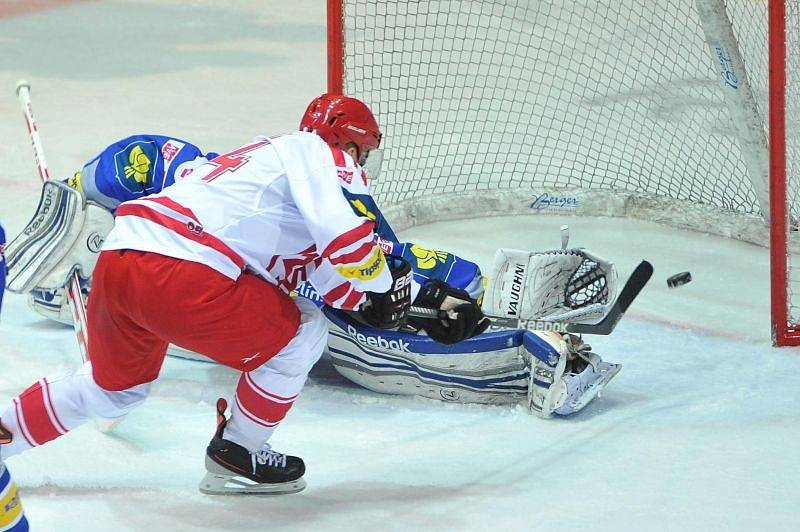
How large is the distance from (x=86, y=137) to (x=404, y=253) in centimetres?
257

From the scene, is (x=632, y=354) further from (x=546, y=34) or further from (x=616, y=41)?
(x=546, y=34)

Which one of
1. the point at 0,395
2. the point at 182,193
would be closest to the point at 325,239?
the point at 182,193

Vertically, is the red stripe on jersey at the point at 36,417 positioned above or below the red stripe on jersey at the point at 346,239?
below

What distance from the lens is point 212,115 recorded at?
5.93 m

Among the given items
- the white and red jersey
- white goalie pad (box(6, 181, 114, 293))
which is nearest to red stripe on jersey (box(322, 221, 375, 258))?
the white and red jersey

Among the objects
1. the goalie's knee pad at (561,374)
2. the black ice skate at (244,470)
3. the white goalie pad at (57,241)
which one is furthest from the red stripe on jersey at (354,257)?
the white goalie pad at (57,241)

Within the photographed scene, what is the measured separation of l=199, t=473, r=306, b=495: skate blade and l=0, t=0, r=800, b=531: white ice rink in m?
0.03

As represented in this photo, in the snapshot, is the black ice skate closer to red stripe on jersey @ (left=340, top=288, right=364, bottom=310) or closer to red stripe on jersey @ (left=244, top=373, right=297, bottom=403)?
red stripe on jersey @ (left=244, top=373, right=297, bottom=403)

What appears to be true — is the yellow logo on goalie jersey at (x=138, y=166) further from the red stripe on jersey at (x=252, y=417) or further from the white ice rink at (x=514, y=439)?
the red stripe on jersey at (x=252, y=417)

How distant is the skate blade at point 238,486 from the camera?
9.09 feet

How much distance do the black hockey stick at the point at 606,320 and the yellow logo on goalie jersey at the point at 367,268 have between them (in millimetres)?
766

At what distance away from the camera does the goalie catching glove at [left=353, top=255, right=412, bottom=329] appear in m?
2.69

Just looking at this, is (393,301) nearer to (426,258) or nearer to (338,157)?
(338,157)

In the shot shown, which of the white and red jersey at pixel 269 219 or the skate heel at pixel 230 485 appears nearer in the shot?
the white and red jersey at pixel 269 219
